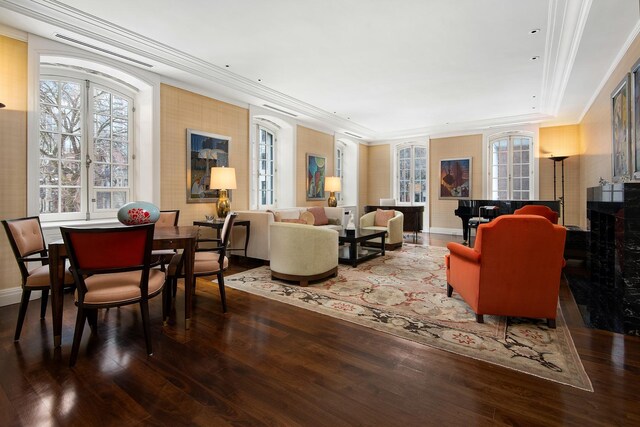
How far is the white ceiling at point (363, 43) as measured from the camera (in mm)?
3371

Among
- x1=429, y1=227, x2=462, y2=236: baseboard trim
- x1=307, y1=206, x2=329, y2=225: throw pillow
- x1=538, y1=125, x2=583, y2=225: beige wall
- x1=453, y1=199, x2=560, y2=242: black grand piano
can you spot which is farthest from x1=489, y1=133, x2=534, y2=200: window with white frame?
x1=307, y1=206, x2=329, y2=225: throw pillow

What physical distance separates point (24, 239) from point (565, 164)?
9937mm

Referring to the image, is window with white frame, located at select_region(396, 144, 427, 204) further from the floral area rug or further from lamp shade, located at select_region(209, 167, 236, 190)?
lamp shade, located at select_region(209, 167, 236, 190)

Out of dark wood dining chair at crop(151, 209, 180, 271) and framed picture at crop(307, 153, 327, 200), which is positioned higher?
framed picture at crop(307, 153, 327, 200)

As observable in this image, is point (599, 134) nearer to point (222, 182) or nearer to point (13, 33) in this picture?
point (222, 182)

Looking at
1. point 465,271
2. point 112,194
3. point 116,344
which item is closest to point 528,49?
point 465,271

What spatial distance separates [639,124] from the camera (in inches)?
133

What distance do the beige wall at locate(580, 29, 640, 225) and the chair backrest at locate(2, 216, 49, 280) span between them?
6.27 metres

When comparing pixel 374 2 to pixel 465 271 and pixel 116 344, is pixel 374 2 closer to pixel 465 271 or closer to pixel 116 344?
pixel 465 271

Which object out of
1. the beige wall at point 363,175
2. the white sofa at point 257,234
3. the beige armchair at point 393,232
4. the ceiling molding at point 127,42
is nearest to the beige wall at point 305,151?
the ceiling molding at point 127,42

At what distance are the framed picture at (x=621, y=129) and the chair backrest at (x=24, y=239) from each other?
608 centimetres

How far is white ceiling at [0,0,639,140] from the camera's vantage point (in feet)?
11.1

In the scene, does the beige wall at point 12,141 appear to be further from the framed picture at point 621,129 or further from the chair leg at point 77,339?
the framed picture at point 621,129

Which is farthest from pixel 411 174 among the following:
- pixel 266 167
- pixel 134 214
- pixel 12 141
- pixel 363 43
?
pixel 12 141
